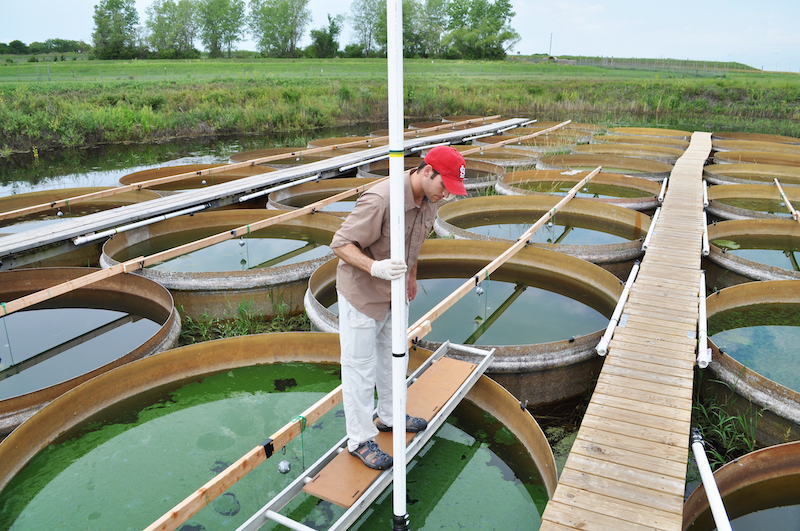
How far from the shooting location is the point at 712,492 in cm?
242

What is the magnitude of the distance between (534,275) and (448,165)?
151 inches

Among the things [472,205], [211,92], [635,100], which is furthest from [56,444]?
[635,100]

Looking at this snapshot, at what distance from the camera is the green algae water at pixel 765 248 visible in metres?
6.41

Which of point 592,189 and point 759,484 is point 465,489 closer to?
point 759,484

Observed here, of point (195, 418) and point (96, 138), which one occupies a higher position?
point (96, 138)

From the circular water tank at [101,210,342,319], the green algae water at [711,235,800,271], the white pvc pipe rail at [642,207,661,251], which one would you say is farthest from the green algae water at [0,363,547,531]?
the green algae water at [711,235,800,271]

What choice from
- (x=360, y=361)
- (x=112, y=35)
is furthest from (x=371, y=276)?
(x=112, y=35)

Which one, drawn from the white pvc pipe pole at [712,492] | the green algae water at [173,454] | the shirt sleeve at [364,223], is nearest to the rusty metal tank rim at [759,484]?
the white pvc pipe pole at [712,492]

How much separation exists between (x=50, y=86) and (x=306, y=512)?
24.6 meters

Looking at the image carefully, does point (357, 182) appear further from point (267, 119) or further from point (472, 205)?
point (267, 119)

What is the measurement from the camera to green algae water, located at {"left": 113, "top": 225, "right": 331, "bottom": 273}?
6.27 metres

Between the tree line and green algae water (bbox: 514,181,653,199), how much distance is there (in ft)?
139

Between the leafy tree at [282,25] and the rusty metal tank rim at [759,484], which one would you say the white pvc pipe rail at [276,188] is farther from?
the leafy tree at [282,25]

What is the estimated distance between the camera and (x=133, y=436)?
341 centimetres
